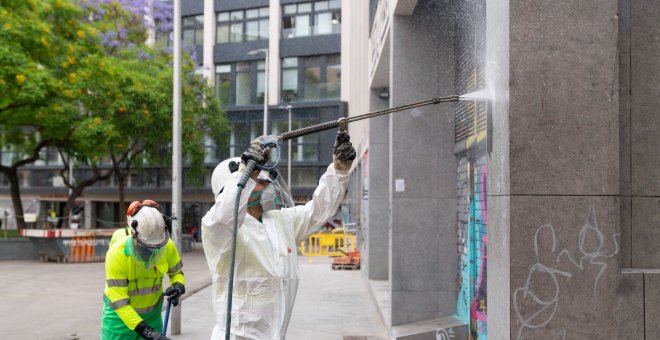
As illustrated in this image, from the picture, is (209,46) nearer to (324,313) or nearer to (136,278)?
(324,313)

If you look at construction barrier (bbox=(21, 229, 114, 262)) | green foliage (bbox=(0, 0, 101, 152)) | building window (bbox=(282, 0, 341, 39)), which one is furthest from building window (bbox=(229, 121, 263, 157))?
construction barrier (bbox=(21, 229, 114, 262))

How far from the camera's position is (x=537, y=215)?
3.63m

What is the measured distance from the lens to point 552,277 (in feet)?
11.9

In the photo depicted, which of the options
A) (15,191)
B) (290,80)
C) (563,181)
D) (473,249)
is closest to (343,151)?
(563,181)

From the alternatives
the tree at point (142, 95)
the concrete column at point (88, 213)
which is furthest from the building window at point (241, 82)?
the concrete column at point (88, 213)

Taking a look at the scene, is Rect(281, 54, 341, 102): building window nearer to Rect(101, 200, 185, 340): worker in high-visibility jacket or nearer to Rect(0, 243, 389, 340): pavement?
Rect(0, 243, 389, 340): pavement

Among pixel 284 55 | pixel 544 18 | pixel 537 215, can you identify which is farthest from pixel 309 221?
pixel 284 55

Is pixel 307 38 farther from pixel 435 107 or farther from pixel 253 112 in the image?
pixel 435 107

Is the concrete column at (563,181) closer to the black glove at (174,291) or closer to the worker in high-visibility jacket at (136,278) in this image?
the worker in high-visibility jacket at (136,278)

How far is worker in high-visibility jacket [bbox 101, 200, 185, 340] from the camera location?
490 centimetres

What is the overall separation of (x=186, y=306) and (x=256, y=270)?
8540mm

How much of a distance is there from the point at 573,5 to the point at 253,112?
32785mm

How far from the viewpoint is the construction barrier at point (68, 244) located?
21.9 metres

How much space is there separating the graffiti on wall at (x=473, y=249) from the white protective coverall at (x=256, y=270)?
102 inches
